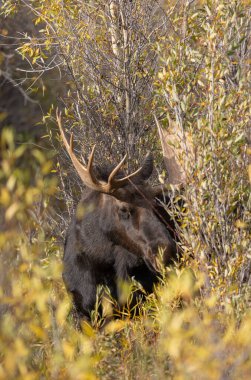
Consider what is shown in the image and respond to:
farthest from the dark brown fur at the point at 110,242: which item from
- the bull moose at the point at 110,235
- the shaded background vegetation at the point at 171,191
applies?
the shaded background vegetation at the point at 171,191

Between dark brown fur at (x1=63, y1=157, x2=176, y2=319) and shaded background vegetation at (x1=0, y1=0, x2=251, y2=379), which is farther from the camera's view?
dark brown fur at (x1=63, y1=157, x2=176, y2=319)

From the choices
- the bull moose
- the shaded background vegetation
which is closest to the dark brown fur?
the bull moose

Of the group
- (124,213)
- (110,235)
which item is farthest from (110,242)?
(124,213)

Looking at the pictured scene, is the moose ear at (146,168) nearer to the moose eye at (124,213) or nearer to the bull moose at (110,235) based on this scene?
the bull moose at (110,235)

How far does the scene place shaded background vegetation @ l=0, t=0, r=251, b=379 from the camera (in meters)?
4.72

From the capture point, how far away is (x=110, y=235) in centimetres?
757

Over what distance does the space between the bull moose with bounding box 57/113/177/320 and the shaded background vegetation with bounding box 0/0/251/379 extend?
0.21 m

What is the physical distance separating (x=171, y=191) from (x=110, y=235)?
62 cm

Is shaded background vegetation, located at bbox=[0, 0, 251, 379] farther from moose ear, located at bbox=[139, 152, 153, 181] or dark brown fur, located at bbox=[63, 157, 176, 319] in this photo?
moose ear, located at bbox=[139, 152, 153, 181]

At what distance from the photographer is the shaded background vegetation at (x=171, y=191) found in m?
4.72

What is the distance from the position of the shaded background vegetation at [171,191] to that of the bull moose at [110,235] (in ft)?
0.70

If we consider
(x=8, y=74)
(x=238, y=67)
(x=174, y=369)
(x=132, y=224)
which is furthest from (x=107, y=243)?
(x=8, y=74)

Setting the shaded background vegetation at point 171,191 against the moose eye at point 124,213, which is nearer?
the shaded background vegetation at point 171,191

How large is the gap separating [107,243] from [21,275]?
2.53m
